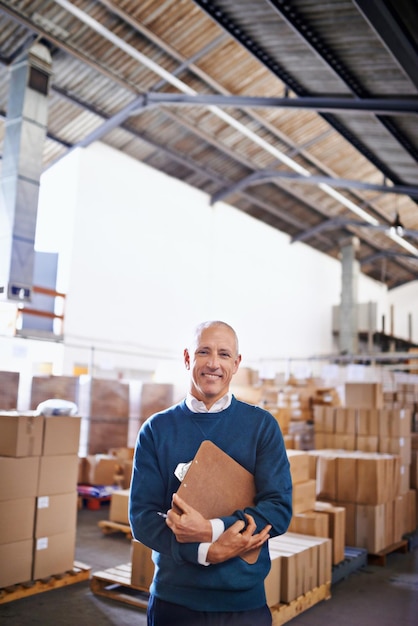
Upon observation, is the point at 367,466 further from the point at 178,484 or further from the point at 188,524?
the point at 188,524

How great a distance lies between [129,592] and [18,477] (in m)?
1.35

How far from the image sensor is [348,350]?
20.1 m

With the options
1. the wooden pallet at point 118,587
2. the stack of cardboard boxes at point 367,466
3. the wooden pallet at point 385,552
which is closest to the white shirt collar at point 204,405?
the wooden pallet at point 118,587

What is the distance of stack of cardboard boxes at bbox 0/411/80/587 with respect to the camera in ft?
15.3

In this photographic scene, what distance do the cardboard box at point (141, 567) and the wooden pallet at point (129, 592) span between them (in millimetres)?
45

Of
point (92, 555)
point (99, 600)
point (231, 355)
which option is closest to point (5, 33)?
point (92, 555)

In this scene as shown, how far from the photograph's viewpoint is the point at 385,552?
6.34 metres

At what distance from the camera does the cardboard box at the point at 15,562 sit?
4582 mm

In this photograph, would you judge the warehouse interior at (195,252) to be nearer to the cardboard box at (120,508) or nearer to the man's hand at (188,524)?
the cardboard box at (120,508)

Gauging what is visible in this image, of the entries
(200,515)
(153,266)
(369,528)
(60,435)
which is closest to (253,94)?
(153,266)

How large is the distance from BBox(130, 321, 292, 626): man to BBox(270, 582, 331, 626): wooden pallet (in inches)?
103

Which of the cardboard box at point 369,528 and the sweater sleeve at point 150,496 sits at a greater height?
the sweater sleeve at point 150,496

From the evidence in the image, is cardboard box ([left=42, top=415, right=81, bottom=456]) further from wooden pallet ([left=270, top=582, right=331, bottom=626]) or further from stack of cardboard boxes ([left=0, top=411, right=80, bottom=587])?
wooden pallet ([left=270, top=582, right=331, bottom=626])

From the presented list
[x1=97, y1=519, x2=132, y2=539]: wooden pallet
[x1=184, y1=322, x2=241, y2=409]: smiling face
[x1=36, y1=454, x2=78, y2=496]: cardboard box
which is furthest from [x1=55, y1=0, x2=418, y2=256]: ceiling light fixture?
[x1=184, y1=322, x2=241, y2=409]: smiling face
